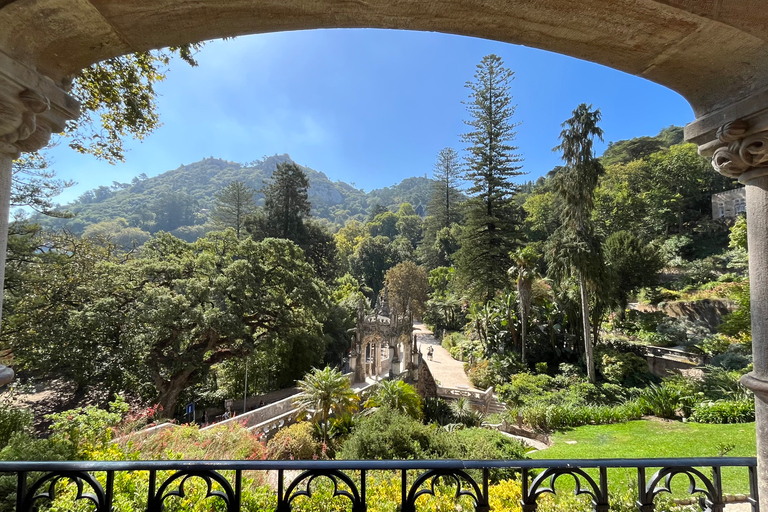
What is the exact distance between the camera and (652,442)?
8445 millimetres

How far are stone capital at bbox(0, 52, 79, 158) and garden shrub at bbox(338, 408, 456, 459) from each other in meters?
7.77

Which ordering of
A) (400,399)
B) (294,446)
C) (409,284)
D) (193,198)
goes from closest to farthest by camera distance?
(294,446), (400,399), (409,284), (193,198)

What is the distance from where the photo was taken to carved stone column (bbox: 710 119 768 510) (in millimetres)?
1615

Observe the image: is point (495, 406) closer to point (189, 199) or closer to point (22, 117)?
point (22, 117)

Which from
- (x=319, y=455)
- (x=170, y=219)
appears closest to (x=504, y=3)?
(x=319, y=455)

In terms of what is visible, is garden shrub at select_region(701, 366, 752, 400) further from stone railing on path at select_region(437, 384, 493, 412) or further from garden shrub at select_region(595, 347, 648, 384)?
stone railing on path at select_region(437, 384, 493, 412)

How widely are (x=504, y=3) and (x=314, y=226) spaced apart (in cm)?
3088

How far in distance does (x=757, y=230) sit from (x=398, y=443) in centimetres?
772

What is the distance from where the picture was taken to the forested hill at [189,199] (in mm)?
88625

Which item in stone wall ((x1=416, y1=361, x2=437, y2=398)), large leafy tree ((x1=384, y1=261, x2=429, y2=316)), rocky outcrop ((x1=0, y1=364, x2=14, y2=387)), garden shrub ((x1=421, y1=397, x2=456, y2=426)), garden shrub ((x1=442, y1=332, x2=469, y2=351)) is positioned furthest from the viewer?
large leafy tree ((x1=384, y1=261, x2=429, y2=316))

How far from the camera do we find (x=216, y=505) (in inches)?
142

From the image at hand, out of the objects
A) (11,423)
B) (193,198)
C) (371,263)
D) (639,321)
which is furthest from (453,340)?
(193,198)

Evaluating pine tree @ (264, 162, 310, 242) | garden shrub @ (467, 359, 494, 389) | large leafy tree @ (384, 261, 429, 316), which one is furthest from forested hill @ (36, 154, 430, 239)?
garden shrub @ (467, 359, 494, 389)

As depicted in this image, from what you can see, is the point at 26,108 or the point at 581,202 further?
the point at 581,202
